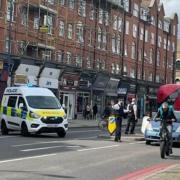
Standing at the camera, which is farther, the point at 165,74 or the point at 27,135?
the point at 165,74

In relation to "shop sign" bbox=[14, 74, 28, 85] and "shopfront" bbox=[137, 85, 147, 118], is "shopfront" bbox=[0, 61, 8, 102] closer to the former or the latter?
"shop sign" bbox=[14, 74, 28, 85]

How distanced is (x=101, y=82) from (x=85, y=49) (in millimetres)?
3779

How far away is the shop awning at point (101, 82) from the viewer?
55894mm

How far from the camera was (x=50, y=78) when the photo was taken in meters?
47.3

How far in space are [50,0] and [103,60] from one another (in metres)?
13.1

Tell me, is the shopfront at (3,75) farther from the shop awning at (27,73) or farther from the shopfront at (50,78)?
the shopfront at (50,78)

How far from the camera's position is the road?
39.9 ft

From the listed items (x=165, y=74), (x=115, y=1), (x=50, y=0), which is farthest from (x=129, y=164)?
(x=165, y=74)

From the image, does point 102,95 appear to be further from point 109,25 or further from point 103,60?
point 109,25

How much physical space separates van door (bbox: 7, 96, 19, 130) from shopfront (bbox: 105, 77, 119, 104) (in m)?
33.4

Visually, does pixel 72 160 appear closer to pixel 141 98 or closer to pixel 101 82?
pixel 101 82

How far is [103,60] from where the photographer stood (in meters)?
60.6

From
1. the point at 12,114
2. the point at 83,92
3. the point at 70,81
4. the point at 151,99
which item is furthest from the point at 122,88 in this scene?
the point at 12,114

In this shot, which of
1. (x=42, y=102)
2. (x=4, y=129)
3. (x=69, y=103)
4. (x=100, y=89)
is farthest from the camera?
(x=100, y=89)
